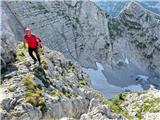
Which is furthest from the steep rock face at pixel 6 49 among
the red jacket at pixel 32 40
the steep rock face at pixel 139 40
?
the steep rock face at pixel 139 40

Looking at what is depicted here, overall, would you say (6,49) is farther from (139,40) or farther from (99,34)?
(139,40)

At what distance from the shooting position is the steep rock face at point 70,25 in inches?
4345

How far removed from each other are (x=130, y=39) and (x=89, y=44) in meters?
27.2


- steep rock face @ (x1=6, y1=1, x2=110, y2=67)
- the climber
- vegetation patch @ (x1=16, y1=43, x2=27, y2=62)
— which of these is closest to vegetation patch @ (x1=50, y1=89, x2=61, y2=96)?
the climber

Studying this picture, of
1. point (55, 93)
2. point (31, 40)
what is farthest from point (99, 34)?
point (31, 40)

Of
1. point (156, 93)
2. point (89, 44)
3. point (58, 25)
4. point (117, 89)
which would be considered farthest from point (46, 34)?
point (156, 93)

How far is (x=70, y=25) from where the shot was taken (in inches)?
4877

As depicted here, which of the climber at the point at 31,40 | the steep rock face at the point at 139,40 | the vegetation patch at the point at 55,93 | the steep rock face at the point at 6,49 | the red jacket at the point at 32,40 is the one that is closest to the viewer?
the climber at the point at 31,40

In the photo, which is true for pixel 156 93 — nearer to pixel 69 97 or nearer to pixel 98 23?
pixel 69 97

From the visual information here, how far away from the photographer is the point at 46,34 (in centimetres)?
11525

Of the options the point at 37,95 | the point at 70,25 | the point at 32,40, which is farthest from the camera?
the point at 70,25

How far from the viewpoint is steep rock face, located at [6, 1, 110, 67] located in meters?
110

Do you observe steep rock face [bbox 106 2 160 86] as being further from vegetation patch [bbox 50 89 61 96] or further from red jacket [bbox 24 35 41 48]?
red jacket [bbox 24 35 41 48]

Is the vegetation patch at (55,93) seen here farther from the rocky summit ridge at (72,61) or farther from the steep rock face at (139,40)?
the steep rock face at (139,40)
